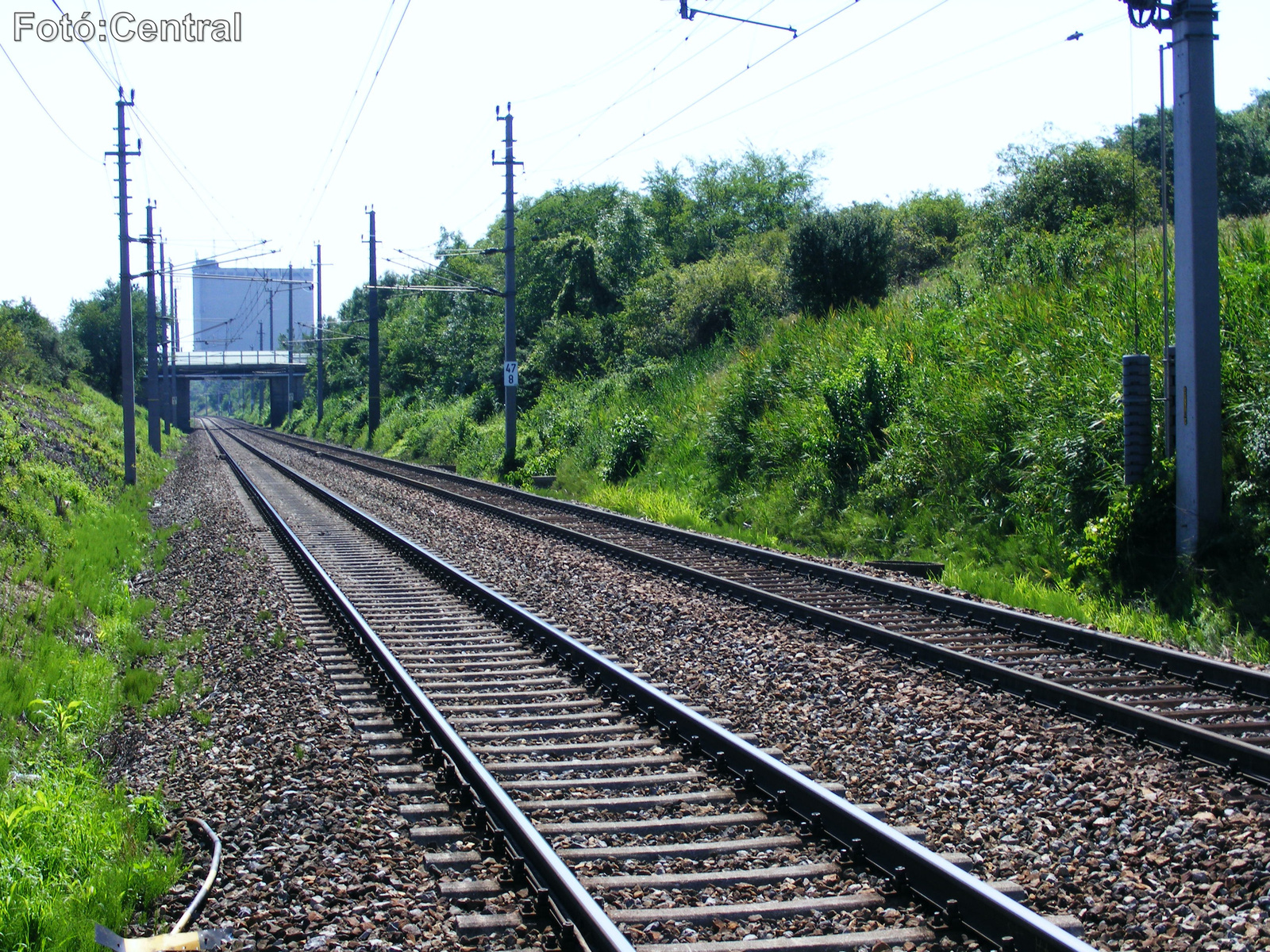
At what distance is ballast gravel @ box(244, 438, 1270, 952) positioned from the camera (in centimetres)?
438

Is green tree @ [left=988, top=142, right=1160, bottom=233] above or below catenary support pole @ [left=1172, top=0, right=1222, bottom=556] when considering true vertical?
above

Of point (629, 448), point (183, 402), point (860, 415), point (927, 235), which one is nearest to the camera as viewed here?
point (860, 415)

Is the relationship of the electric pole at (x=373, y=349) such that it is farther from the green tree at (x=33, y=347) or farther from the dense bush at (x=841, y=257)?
the dense bush at (x=841, y=257)

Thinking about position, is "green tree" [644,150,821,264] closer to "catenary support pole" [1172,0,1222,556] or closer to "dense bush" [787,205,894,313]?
"dense bush" [787,205,894,313]

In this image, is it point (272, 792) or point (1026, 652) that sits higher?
point (1026, 652)

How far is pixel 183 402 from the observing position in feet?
332

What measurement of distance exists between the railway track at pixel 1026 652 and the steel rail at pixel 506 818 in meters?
3.73

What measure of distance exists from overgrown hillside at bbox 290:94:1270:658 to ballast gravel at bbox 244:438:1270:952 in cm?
316

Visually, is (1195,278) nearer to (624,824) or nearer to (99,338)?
(624,824)

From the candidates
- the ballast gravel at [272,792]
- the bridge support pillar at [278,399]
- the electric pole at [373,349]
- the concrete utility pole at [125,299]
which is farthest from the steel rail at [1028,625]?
the bridge support pillar at [278,399]

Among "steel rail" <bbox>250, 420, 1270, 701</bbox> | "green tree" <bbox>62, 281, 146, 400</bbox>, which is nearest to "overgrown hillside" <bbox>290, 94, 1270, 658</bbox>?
"steel rail" <bbox>250, 420, 1270, 701</bbox>

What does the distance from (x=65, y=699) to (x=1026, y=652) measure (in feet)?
25.0

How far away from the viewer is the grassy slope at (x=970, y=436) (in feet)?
36.1

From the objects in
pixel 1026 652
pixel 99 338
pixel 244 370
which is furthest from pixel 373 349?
pixel 244 370
